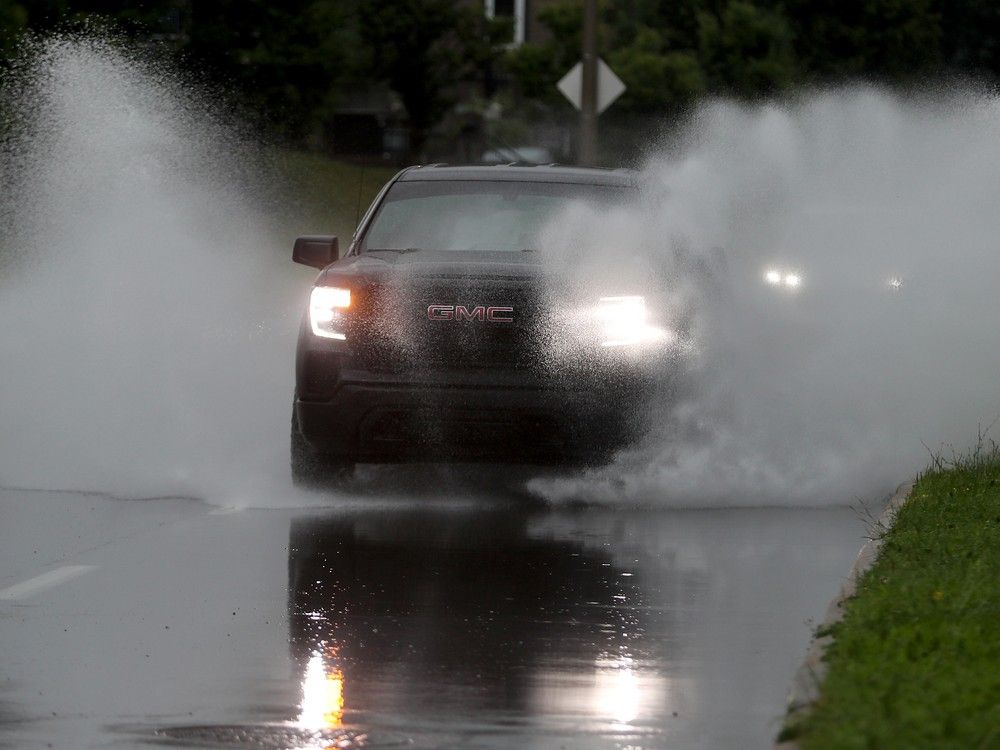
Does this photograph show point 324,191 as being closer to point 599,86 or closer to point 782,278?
point 599,86

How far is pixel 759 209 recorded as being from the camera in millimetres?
13148

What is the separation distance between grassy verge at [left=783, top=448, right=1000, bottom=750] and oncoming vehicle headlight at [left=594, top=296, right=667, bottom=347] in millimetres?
1528

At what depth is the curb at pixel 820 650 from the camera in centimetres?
591

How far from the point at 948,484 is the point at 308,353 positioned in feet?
9.88

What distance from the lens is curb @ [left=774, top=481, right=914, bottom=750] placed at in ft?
19.4

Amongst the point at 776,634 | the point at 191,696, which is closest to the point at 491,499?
the point at 776,634

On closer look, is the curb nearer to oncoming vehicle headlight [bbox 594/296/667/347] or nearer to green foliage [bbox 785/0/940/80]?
oncoming vehicle headlight [bbox 594/296/667/347]

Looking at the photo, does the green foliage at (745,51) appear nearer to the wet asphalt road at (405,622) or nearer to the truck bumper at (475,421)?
the truck bumper at (475,421)

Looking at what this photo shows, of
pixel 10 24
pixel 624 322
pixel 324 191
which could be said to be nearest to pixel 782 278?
pixel 624 322

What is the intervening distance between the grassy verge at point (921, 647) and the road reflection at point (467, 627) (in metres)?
0.61

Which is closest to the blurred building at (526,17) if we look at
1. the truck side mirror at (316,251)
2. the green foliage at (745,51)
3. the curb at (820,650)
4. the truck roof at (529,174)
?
the green foliage at (745,51)

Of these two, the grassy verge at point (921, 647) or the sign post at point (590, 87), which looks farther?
the sign post at point (590, 87)

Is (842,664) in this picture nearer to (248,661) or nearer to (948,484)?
(248,661)

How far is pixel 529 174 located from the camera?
38.6ft
